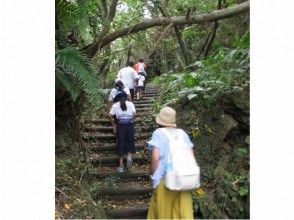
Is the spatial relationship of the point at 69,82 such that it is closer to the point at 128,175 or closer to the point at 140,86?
the point at 128,175

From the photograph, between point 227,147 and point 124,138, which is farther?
point 124,138

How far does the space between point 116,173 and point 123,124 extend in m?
0.94

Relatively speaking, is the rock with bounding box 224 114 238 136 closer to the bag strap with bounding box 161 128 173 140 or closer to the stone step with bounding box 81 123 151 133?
the bag strap with bounding box 161 128 173 140

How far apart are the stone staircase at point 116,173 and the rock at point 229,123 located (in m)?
1.67

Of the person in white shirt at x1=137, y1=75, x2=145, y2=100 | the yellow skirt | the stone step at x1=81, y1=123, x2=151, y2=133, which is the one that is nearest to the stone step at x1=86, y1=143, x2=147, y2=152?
the stone step at x1=81, y1=123, x2=151, y2=133

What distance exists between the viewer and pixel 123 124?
26.7 ft

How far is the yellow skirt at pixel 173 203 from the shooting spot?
508cm

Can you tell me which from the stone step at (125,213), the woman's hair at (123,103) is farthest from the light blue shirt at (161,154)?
the woman's hair at (123,103)

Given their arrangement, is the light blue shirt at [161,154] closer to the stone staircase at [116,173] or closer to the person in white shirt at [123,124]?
the stone staircase at [116,173]

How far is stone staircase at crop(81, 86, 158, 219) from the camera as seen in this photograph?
7.23 m

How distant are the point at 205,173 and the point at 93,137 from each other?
3452mm

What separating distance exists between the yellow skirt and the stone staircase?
1812 mm

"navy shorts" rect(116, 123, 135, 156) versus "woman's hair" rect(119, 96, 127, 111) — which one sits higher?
"woman's hair" rect(119, 96, 127, 111)

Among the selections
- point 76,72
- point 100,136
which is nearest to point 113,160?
point 100,136
